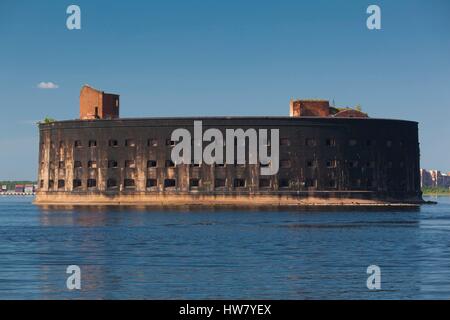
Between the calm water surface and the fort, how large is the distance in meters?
31.2

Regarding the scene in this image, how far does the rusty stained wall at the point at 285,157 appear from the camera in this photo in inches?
3246

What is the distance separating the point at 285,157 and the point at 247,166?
349cm

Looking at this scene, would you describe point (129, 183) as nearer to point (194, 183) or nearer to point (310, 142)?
point (194, 183)

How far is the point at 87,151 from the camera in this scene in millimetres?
86875

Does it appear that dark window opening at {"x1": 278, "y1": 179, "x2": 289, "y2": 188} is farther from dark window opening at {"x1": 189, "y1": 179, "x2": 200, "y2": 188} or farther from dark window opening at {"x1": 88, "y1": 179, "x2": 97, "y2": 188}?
dark window opening at {"x1": 88, "y1": 179, "x2": 97, "y2": 188}

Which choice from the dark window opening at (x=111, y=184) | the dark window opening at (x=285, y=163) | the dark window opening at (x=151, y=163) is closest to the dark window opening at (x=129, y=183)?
the dark window opening at (x=111, y=184)

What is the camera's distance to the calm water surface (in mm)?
21531

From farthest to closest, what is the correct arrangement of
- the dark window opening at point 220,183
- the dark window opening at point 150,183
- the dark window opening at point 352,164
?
the dark window opening at point 150,183 → the dark window opening at point 352,164 → the dark window opening at point 220,183

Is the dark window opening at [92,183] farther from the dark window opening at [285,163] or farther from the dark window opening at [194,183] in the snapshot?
the dark window opening at [285,163]

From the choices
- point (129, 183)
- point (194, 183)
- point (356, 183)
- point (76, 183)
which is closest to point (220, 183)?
point (194, 183)

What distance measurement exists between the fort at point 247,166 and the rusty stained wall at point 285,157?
0.29 feet

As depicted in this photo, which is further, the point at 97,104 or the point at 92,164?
the point at 97,104

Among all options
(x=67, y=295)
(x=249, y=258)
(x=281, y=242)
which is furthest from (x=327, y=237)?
(x=67, y=295)

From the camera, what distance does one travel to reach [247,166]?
82.2 meters
